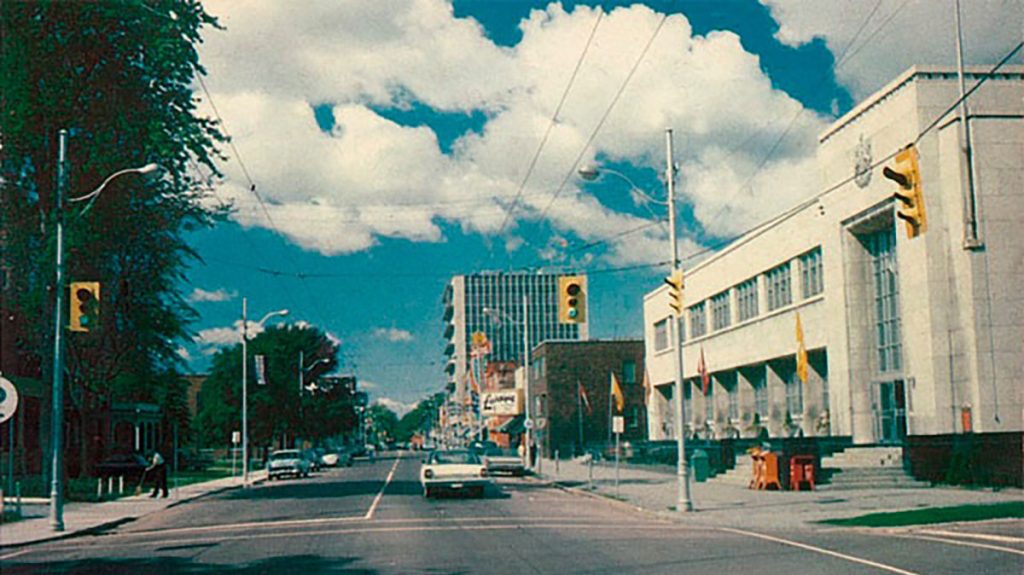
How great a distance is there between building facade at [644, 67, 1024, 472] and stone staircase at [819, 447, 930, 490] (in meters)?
1.05

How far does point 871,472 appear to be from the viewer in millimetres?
34812

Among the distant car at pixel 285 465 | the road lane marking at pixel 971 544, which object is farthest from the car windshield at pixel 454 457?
the distant car at pixel 285 465

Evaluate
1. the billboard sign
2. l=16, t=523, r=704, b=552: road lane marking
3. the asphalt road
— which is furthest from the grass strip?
the billboard sign

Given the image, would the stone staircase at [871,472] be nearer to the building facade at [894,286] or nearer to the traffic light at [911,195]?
the building facade at [894,286]

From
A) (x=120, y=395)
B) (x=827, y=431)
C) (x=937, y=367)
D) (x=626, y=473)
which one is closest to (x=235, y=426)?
(x=120, y=395)

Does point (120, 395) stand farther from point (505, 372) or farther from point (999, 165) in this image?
point (505, 372)

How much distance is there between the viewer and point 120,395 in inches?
2505

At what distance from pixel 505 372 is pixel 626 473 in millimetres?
75752

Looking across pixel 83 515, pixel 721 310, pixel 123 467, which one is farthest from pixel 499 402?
pixel 83 515

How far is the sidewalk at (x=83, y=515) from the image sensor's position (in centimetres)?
2380

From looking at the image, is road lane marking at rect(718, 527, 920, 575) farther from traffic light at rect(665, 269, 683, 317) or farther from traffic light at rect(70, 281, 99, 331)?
traffic light at rect(70, 281, 99, 331)

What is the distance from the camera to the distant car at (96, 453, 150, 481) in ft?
167

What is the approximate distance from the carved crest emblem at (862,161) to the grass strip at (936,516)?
1973 cm

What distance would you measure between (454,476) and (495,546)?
14.6m
